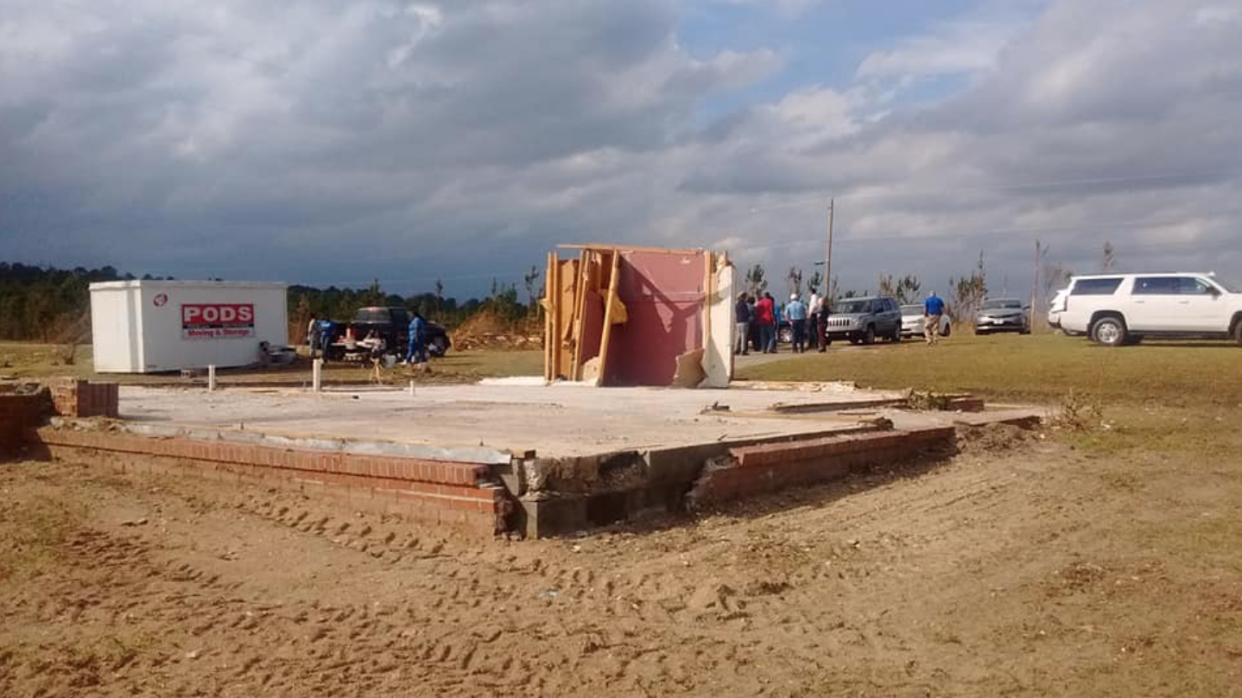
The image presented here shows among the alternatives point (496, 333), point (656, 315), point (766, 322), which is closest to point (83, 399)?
point (656, 315)

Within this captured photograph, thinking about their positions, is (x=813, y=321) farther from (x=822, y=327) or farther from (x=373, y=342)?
(x=373, y=342)

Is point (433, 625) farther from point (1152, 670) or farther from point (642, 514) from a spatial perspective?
point (1152, 670)

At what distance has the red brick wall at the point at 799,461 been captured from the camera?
Result: 8061 mm

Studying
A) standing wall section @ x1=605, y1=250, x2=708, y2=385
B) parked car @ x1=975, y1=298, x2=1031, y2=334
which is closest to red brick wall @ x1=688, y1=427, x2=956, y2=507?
standing wall section @ x1=605, y1=250, x2=708, y2=385

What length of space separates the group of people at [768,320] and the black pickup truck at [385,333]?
32.9ft

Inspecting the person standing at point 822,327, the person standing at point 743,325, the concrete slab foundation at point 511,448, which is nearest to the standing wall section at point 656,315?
the concrete slab foundation at point 511,448

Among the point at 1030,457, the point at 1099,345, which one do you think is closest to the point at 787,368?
the point at 1099,345

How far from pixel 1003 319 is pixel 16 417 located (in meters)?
33.7

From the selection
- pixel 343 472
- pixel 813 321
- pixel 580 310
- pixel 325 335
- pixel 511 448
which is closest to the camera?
pixel 511 448

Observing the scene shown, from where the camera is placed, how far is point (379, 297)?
5350 cm

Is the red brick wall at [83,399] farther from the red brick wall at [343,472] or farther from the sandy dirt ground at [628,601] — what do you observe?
the sandy dirt ground at [628,601]

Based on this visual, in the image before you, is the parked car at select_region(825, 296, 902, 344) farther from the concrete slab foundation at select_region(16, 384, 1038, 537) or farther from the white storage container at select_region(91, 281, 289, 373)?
the concrete slab foundation at select_region(16, 384, 1038, 537)

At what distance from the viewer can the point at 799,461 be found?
8.89 m

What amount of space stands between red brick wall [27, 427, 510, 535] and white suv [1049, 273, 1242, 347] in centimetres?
2408
